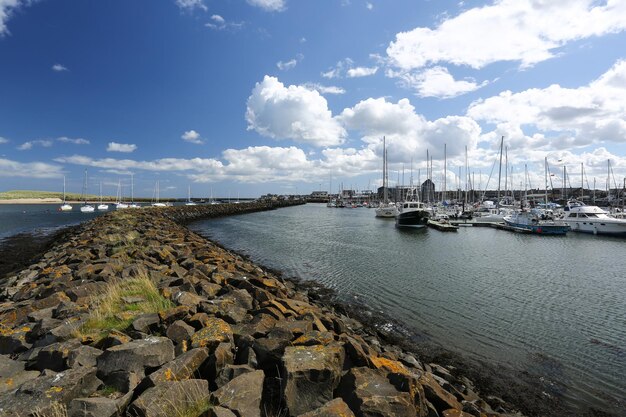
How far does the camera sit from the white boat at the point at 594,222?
4081cm

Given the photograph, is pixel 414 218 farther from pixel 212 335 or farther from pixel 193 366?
pixel 193 366

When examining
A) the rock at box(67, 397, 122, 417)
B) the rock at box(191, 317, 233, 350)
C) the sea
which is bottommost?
the sea

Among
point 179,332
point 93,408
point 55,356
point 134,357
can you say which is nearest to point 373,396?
point 93,408

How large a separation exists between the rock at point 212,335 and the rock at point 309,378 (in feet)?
4.61

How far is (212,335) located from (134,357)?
126cm

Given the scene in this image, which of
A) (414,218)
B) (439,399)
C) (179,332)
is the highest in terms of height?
(414,218)

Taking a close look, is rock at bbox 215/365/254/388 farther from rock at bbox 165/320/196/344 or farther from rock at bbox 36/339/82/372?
rock at bbox 36/339/82/372

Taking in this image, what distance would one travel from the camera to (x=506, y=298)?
15.2m

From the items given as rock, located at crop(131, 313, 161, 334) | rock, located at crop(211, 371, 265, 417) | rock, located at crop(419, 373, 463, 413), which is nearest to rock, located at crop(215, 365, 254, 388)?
rock, located at crop(211, 371, 265, 417)

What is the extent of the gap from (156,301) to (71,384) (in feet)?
12.8

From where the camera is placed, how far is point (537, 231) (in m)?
43.7

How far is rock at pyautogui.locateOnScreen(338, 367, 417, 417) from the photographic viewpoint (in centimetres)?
415

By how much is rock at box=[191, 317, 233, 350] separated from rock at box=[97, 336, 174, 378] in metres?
0.47

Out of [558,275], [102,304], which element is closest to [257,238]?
Answer: [558,275]
